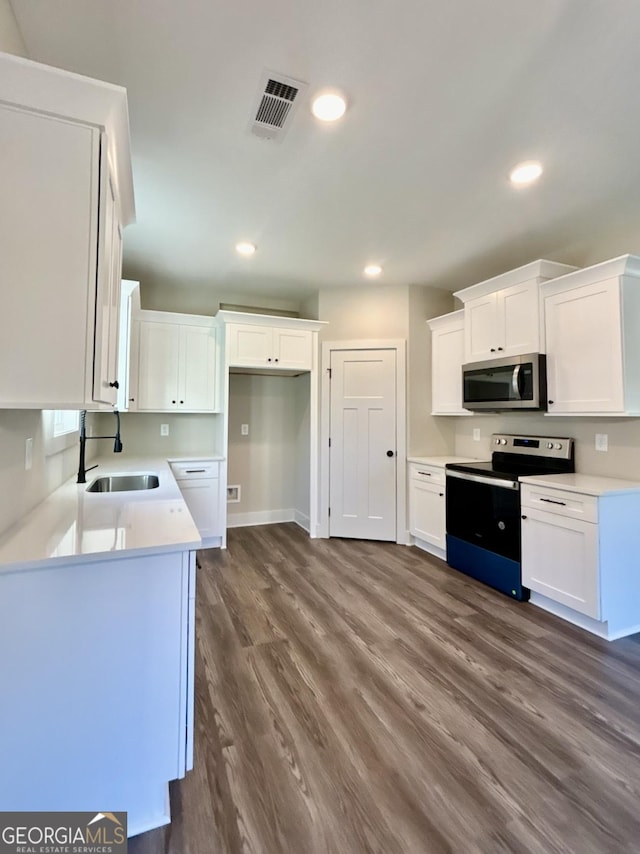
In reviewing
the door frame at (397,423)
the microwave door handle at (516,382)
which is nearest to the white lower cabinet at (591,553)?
the microwave door handle at (516,382)

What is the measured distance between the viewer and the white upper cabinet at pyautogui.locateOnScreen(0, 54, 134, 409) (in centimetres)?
115

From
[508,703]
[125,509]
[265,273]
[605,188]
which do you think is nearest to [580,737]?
[508,703]

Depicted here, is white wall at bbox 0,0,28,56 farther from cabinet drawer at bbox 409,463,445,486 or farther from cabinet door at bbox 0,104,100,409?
cabinet drawer at bbox 409,463,445,486

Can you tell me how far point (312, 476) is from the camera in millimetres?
4258

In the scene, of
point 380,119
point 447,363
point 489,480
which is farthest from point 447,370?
point 380,119

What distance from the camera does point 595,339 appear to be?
266 centimetres

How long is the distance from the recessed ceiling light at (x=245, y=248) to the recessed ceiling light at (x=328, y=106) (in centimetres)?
151

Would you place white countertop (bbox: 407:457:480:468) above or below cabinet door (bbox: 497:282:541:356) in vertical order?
below

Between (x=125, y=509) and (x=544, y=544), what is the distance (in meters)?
2.60

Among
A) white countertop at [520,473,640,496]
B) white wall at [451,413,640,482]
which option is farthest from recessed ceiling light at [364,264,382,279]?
white countertop at [520,473,640,496]

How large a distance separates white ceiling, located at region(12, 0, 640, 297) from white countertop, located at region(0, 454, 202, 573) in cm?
185

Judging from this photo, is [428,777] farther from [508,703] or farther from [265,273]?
[265,273]

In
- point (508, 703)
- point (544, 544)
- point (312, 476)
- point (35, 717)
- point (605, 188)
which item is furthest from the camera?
point (312, 476)

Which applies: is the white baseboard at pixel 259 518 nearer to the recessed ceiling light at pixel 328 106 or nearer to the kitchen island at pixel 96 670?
the kitchen island at pixel 96 670
